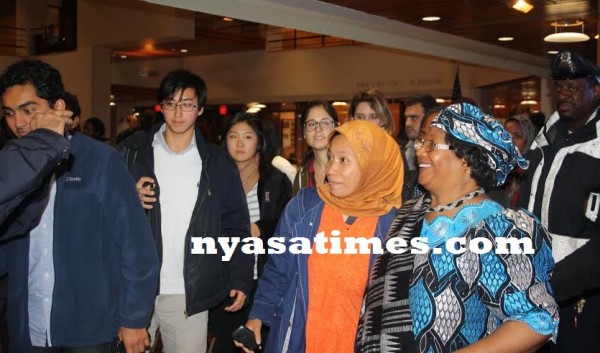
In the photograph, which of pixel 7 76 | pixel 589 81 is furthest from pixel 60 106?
pixel 589 81

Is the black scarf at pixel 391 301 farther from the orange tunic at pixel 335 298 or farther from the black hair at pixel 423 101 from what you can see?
the black hair at pixel 423 101

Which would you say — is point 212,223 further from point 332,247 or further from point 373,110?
point 373,110

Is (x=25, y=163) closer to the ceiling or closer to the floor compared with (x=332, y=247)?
closer to the ceiling

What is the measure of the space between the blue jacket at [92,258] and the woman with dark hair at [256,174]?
1511mm

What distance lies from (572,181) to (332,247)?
4.55 ft

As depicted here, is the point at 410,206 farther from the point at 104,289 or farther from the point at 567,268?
the point at 104,289

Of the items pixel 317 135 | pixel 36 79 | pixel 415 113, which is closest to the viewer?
pixel 36 79

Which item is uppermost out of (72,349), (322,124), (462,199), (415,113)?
(415,113)

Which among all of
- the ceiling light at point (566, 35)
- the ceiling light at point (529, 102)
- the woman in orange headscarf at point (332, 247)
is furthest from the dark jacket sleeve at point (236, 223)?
the ceiling light at point (529, 102)

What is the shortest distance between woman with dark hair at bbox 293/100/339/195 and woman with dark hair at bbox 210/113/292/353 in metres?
0.19

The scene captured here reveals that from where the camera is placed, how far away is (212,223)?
3627 millimetres

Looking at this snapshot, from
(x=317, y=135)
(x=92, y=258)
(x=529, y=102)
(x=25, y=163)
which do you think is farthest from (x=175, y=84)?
(x=529, y=102)

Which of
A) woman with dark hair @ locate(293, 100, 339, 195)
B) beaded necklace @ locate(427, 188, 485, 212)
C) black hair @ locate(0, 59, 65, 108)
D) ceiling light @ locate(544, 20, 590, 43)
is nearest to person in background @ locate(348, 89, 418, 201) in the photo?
woman with dark hair @ locate(293, 100, 339, 195)

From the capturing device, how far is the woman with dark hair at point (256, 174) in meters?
4.46
